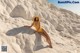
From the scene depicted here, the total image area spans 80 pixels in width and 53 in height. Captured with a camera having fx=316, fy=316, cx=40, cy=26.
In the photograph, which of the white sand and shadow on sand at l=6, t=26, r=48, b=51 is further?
shadow on sand at l=6, t=26, r=48, b=51

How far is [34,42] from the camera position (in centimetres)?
1237

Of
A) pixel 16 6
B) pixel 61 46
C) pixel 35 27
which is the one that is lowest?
pixel 61 46

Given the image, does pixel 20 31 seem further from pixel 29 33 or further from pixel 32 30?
pixel 32 30

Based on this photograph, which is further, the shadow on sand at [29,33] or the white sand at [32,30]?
the shadow on sand at [29,33]

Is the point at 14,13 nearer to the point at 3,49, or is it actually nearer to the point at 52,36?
the point at 52,36

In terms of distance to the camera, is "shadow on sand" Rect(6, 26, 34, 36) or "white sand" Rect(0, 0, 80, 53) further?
"shadow on sand" Rect(6, 26, 34, 36)

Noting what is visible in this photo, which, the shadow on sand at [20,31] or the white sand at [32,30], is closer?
the white sand at [32,30]

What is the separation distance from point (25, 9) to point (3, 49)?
2.96 metres

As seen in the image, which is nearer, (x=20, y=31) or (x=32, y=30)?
(x=20, y=31)

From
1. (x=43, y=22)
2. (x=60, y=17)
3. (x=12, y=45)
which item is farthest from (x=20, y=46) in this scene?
(x=60, y=17)

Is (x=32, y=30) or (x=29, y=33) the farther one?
(x=32, y=30)

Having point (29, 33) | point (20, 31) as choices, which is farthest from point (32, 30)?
point (20, 31)

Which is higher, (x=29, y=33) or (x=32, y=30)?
(x=32, y=30)

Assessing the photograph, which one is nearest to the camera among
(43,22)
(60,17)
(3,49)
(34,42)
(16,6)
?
(3,49)
